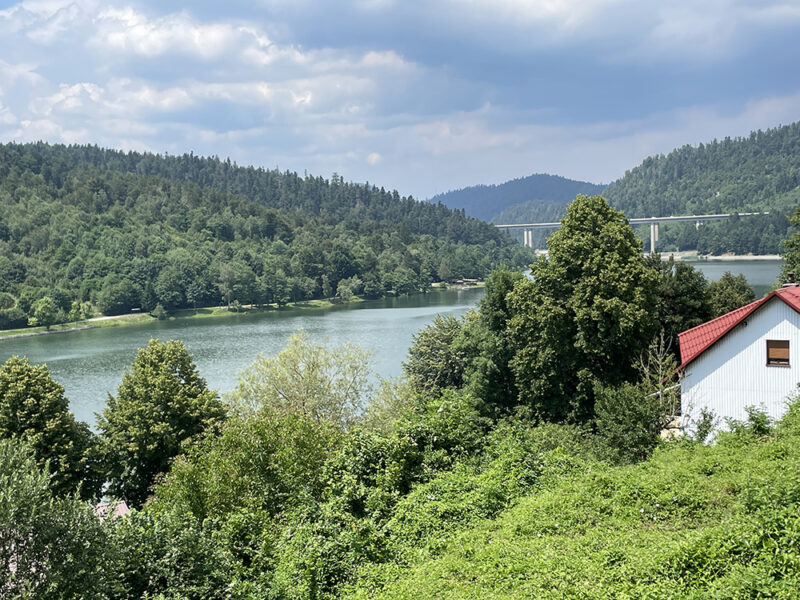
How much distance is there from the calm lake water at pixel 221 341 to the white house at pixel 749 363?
84.7 ft

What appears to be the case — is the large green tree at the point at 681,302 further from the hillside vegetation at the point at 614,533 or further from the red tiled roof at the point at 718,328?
the hillside vegetation at the point at 614,533

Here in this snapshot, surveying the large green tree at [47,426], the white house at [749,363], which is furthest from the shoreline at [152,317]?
the white house at [749,363]

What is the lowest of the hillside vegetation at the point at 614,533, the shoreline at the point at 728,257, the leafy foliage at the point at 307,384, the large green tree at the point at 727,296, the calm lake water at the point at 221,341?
the calm lake water at the point at 221,341

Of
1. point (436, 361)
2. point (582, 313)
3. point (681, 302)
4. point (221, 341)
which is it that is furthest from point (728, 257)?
point (582, 313)

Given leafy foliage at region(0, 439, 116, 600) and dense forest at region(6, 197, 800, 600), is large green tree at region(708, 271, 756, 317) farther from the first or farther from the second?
leafy foliage at region(0, 439, 116, 600)

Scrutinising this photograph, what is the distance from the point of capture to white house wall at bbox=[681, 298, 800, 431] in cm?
1841

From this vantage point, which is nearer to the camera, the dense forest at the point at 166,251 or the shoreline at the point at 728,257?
the dense forest at the point at 166,251

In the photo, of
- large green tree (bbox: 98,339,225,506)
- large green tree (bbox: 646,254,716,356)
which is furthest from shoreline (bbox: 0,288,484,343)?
large green tree (bbox: 646,254,716,356)

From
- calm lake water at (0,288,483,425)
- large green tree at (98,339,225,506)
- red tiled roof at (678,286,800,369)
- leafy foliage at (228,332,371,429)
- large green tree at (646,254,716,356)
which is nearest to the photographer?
red tiled roof at (678,286,800,369)

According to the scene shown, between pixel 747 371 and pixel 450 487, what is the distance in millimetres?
11829

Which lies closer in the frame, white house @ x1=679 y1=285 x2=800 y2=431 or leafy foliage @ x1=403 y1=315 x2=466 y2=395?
white house @ x1=679 y1=285 x2=800 y2=431

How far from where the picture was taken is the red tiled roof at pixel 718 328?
1853 cm

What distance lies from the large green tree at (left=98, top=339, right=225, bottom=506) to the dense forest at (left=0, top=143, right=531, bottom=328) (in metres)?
74.1

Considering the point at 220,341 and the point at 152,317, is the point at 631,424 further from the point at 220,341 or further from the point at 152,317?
the point at 152,317
